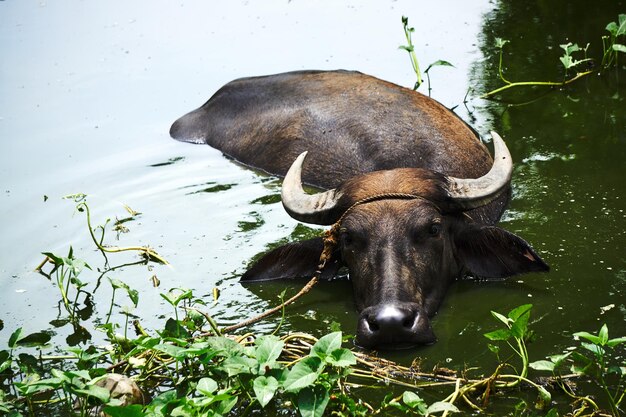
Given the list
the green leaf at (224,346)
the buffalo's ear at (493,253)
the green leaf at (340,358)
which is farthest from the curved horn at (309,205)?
the green leaf at (340,358)

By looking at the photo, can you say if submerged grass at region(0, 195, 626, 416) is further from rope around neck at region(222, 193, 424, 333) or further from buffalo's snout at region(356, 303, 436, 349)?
rope around neck at region(222, 193, 424, 333)

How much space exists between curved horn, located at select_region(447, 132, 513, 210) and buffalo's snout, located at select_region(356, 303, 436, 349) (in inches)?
32.4

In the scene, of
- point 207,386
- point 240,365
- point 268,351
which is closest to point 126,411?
point 207,386

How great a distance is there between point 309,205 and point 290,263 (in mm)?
355

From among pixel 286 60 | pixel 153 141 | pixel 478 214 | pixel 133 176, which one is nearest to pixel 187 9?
pixel 286 60

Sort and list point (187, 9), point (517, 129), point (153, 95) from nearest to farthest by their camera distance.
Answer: point (517, 129) < point (153, 95) < point (187, 9)

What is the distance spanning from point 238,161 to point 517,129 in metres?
1.95

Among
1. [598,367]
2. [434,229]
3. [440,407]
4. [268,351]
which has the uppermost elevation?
[268,351]

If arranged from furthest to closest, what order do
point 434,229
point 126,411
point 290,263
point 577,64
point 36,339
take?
point 577,64, point 290,263, point 434,229, point 36,339, point 126,411

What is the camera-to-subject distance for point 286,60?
30.2 ft

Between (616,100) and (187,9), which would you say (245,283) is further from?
(187,9)

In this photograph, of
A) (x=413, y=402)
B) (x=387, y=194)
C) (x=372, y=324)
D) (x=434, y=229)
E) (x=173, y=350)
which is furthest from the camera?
(x=387, y=194)

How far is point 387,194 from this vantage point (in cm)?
510

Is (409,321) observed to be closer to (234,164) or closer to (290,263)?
(290,263)
